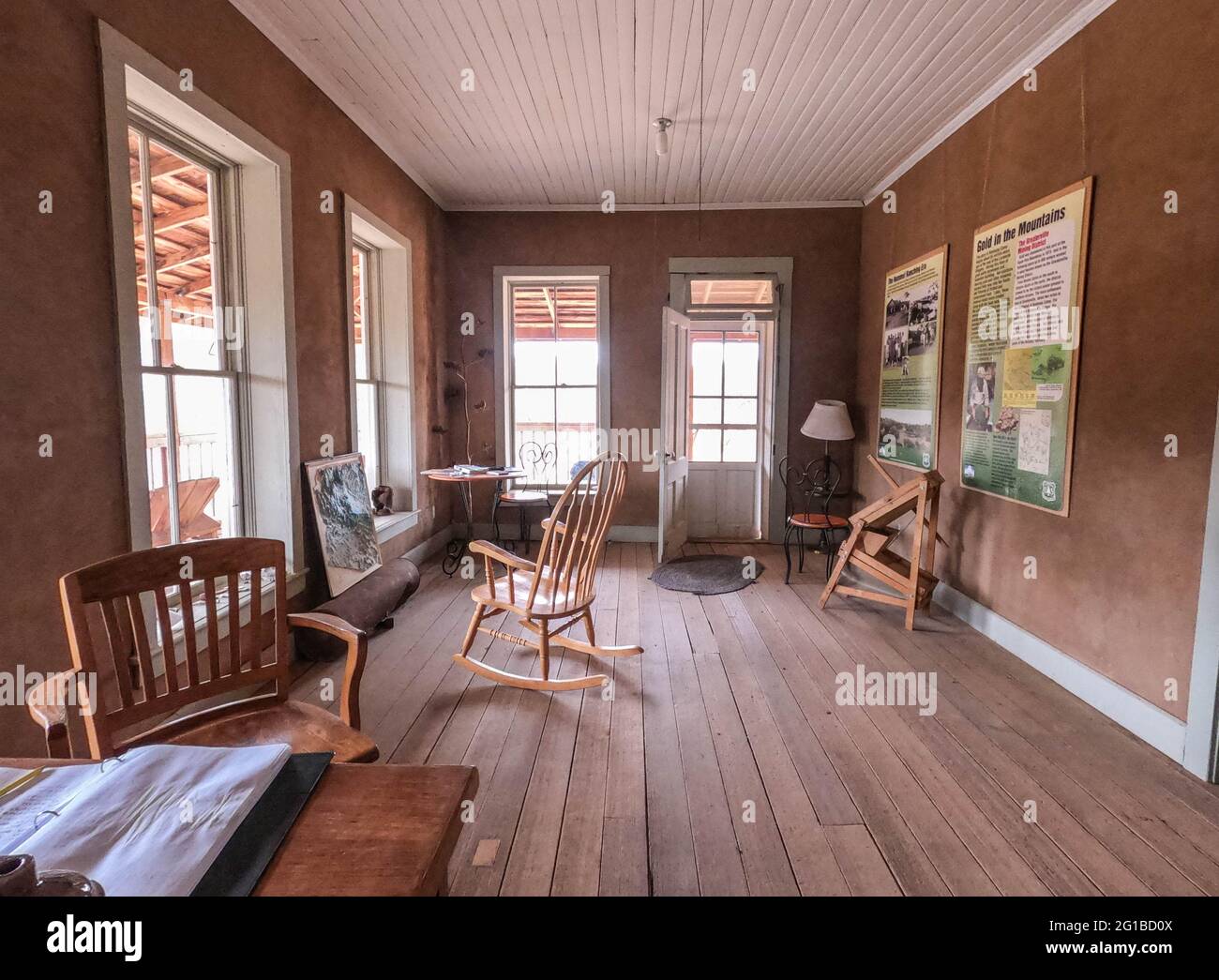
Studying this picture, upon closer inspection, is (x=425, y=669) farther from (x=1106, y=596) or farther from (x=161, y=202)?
(x=1106, y=596)

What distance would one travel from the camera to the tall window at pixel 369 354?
466cm

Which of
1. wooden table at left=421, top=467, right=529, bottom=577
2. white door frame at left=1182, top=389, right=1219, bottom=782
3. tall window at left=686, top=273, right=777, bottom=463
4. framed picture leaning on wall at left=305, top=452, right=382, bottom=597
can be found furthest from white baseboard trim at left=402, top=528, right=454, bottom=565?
white door frame at left=1182, top=389, right=1219, bottom=782

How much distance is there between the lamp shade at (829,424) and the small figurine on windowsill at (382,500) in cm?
335

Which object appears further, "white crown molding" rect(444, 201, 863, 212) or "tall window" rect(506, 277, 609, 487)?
"tall window" rect(506, 277, 609, 487)

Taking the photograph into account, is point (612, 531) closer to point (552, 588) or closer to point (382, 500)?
point (382, 500)

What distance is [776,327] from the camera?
5832mm

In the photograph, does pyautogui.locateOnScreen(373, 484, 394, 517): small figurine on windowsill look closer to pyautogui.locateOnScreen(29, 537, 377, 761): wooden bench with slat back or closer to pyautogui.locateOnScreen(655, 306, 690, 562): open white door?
pyautogui.locateOnScreen(655, 306, 690, 562): open white door

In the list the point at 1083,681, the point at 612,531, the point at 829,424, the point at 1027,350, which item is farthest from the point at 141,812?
the point at 612,531

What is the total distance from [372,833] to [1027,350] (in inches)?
143

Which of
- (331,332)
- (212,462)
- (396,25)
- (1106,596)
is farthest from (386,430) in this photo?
(1106,596)

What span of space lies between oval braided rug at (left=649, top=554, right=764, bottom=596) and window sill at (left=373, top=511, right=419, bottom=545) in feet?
6.19

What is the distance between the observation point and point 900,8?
2910mm

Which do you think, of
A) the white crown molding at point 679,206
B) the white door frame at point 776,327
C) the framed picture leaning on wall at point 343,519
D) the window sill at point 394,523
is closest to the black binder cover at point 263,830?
the framed picture leaning on wall at point 343,519

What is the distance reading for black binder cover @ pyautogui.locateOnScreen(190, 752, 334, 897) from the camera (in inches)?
27.8
